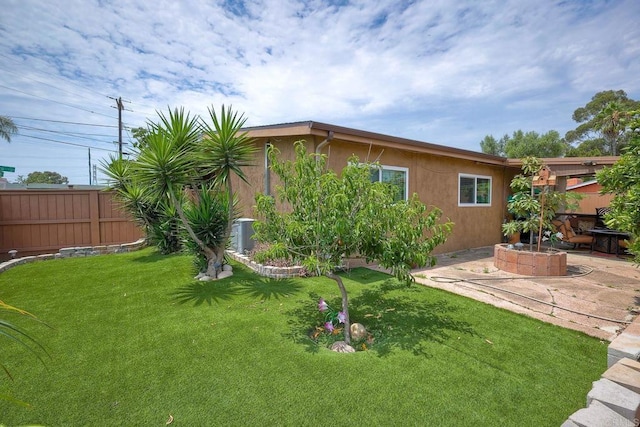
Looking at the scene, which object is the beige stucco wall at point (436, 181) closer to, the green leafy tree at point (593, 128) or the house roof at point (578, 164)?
the house roof at point (578, 164)

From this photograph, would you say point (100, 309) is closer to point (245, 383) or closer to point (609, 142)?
point (245, 383)

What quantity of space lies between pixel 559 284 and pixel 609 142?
3699 cm

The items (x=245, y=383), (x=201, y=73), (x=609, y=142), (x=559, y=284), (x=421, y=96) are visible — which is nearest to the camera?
(x=245, y=383)

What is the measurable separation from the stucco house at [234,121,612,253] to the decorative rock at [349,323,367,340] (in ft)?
9.92

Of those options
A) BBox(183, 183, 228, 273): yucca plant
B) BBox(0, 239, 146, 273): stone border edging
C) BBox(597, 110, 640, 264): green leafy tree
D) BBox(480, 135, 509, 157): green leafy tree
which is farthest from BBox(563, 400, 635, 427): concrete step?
BBox(480, 135, 509, 157): green leafy tree

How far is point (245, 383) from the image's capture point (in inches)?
117

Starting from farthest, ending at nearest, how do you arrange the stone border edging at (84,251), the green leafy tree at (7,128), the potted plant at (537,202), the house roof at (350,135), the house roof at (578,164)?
the green leafy tree at (7,128)
the house roof at (578,164)
the stone border edging at (84,251)
the potted plant at (537,202)
the house roof at (350,135)

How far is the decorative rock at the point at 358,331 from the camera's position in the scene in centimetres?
391

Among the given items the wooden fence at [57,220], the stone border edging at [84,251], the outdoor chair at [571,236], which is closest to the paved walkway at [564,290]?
the outdoor chair at [571,236]

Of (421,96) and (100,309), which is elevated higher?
(421,96)

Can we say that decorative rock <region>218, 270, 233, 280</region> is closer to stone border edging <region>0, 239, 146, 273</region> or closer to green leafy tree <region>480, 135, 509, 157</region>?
stone border edging <region>0, 239, 146, 273</region>

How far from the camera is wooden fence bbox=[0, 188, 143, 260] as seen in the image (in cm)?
870

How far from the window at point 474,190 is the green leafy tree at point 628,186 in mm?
5172

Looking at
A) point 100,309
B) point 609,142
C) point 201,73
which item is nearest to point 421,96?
point 201,73
